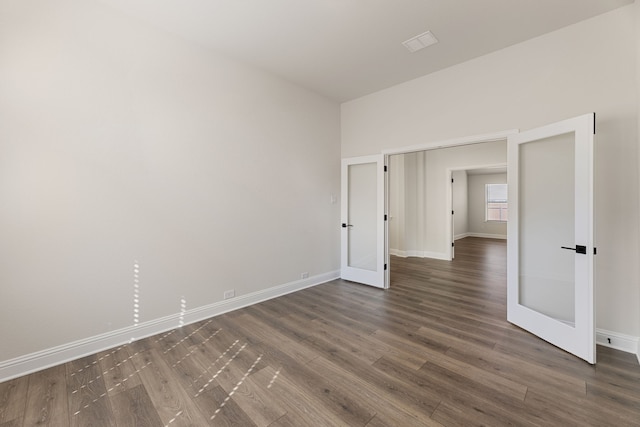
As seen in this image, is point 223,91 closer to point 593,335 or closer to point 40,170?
point 40,170

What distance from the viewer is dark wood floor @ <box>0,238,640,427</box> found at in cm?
170

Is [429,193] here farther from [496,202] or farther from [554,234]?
[496,202]

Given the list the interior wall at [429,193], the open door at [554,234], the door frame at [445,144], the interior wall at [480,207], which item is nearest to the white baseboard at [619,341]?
the open door at [554,234]

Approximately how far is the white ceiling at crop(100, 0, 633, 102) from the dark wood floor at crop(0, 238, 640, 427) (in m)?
3.26

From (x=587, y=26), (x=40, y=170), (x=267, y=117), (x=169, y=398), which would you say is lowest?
(x=169, y=398)

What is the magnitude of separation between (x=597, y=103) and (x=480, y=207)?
9196mm

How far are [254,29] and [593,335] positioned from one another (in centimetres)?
434

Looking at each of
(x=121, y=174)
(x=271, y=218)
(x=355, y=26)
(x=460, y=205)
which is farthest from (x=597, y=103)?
(x=460, y=205)

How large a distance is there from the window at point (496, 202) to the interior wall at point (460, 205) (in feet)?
2.57

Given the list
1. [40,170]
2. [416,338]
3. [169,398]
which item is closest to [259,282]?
[169,398]

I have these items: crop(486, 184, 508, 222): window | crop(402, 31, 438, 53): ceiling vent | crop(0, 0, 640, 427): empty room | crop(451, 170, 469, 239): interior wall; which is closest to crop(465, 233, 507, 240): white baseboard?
crop(451, 170, 469, 239): interior wall

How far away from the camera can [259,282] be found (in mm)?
3740

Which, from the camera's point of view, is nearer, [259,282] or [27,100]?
[27,100]

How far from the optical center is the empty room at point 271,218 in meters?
1.96
